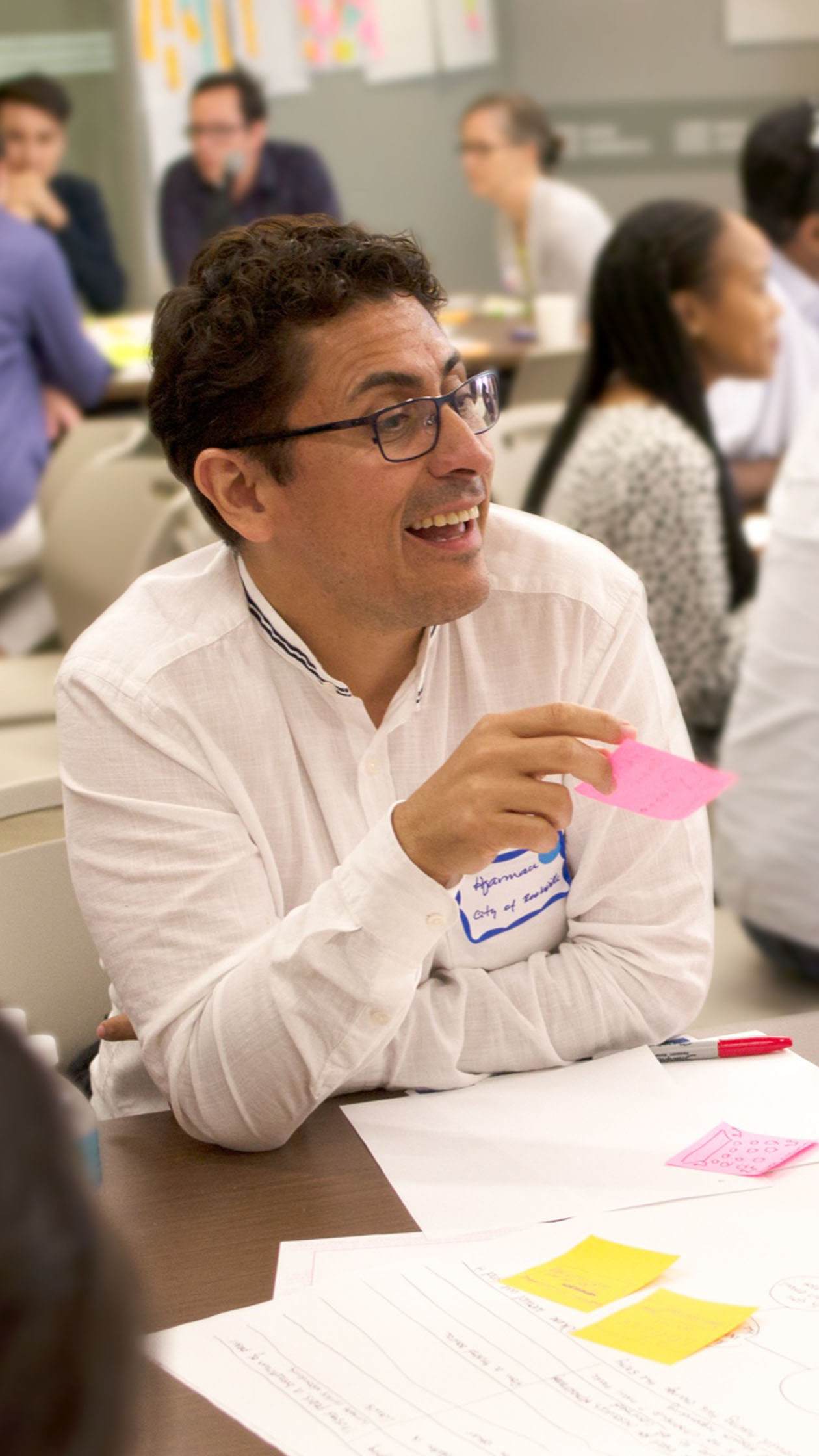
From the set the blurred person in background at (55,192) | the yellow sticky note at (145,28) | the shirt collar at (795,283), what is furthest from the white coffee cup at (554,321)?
the yellow sticky note at (145,28)

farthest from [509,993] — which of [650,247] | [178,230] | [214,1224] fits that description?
[178,230]

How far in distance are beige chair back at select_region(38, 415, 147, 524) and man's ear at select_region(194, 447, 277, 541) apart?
2698 millimetres

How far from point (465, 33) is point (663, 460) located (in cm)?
697

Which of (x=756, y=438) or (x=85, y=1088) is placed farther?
(x=756, y=438)

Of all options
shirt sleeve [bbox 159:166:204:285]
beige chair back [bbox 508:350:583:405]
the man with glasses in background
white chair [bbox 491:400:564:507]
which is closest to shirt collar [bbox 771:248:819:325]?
beige chair back [bbox 508:350:583:405]

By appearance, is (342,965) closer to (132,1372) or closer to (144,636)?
(144,636)

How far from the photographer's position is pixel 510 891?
1.50 m

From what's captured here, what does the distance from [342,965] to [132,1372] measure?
91 cm

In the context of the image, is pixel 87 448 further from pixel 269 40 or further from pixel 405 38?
pixel 405 38

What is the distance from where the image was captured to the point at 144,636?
4.91 ft

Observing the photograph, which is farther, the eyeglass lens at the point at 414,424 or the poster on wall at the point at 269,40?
the poster on wall at the point at 269,40

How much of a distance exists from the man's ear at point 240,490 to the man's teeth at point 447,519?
0.47 feet

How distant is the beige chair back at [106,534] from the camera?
12.3ft

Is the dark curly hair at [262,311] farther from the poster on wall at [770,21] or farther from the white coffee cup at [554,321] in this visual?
the poster on wall at [770,21]
